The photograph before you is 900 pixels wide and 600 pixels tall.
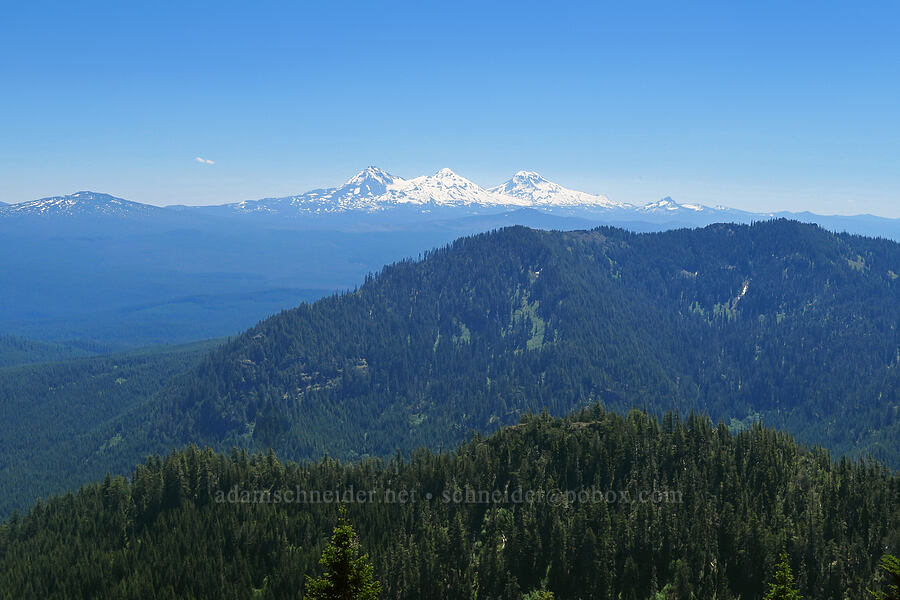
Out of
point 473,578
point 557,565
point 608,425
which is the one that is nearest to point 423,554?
point 473,578

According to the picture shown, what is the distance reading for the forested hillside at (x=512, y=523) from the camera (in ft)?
392

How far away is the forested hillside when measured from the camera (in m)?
120

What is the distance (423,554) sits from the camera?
125188 mm

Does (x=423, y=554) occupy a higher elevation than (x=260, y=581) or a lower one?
higher

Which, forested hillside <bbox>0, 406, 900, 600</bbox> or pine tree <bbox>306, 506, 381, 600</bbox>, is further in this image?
forested hillside <bbox>0, 406, 900, 600</bbox>

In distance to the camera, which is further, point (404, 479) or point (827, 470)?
point (404, 479)

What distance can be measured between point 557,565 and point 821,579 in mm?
47469

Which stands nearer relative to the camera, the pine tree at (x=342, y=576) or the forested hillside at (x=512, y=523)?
the pine tree at (x=342, y=576)

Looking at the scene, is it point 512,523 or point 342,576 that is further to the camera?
point 512,523

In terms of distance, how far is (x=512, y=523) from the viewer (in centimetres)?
13662

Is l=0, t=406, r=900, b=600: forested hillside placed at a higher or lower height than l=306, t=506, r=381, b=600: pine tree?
lower

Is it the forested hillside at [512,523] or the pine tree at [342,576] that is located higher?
the pine tree at [342,576]

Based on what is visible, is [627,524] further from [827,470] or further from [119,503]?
[119,503]

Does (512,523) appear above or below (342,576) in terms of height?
below
